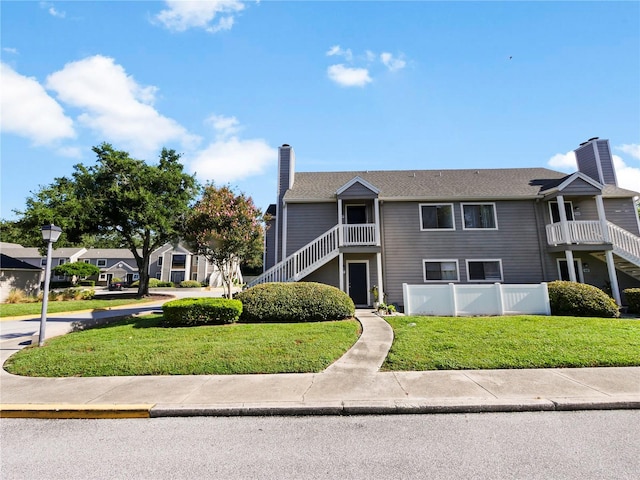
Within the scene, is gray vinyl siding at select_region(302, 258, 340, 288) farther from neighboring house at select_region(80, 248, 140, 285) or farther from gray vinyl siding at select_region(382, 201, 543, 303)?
neighboring house at select_region(80, 248, 140, 285)

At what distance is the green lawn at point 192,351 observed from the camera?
612 cm

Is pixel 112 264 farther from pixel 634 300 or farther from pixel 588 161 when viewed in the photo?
pixel 634 300

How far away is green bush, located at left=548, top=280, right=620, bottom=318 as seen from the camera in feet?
35.4

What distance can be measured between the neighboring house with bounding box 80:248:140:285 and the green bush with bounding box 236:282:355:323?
44.1 metres

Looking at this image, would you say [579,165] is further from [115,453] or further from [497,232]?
[115,453]

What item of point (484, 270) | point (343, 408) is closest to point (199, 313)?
point (343, 408)

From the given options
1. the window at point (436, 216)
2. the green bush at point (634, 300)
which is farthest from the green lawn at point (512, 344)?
the window at point (436, 216)

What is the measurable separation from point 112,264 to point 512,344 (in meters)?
59.2

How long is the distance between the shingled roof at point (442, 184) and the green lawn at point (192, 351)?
8238mm

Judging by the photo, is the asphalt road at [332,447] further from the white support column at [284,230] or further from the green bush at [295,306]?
the white support column at [284,230]

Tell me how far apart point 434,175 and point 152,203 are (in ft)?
61.6

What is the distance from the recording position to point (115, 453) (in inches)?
135

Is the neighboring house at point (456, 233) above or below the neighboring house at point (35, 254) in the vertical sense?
below

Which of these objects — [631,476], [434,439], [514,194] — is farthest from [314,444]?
[514,194]
